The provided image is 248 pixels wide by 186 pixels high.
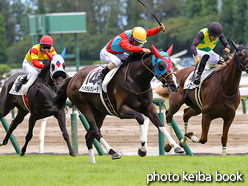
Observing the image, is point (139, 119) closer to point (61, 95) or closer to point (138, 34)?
point (138, 34)

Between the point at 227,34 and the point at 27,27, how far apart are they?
2318 centimetres

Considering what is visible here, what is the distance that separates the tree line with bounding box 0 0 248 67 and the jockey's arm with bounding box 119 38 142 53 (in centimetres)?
4023

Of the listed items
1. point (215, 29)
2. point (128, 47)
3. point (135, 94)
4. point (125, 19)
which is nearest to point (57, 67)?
point (128, 47)

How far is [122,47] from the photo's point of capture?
8422 mm

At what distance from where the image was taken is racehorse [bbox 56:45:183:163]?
25.3ft

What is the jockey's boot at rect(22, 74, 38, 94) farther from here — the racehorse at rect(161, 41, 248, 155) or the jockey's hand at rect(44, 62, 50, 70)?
the racehorse at rect(161, 41, 248, 155)

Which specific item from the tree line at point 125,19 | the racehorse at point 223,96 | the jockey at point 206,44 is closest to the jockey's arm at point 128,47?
the jockey at point 206,44

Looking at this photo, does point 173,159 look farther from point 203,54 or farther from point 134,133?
point 134,133

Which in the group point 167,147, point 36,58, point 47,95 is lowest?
point 167,147

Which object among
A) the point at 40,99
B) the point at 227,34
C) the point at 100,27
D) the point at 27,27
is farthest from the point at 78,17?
the point at 100,27

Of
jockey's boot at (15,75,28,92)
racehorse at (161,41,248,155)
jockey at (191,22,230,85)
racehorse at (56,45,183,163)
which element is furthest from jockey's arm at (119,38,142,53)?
jockey's boot at (15,75,28,92)

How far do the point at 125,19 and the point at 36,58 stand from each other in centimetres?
7411

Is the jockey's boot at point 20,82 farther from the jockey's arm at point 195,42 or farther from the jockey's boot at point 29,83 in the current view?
the jockey's arm at point 195,42

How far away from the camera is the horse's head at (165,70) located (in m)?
7.66
